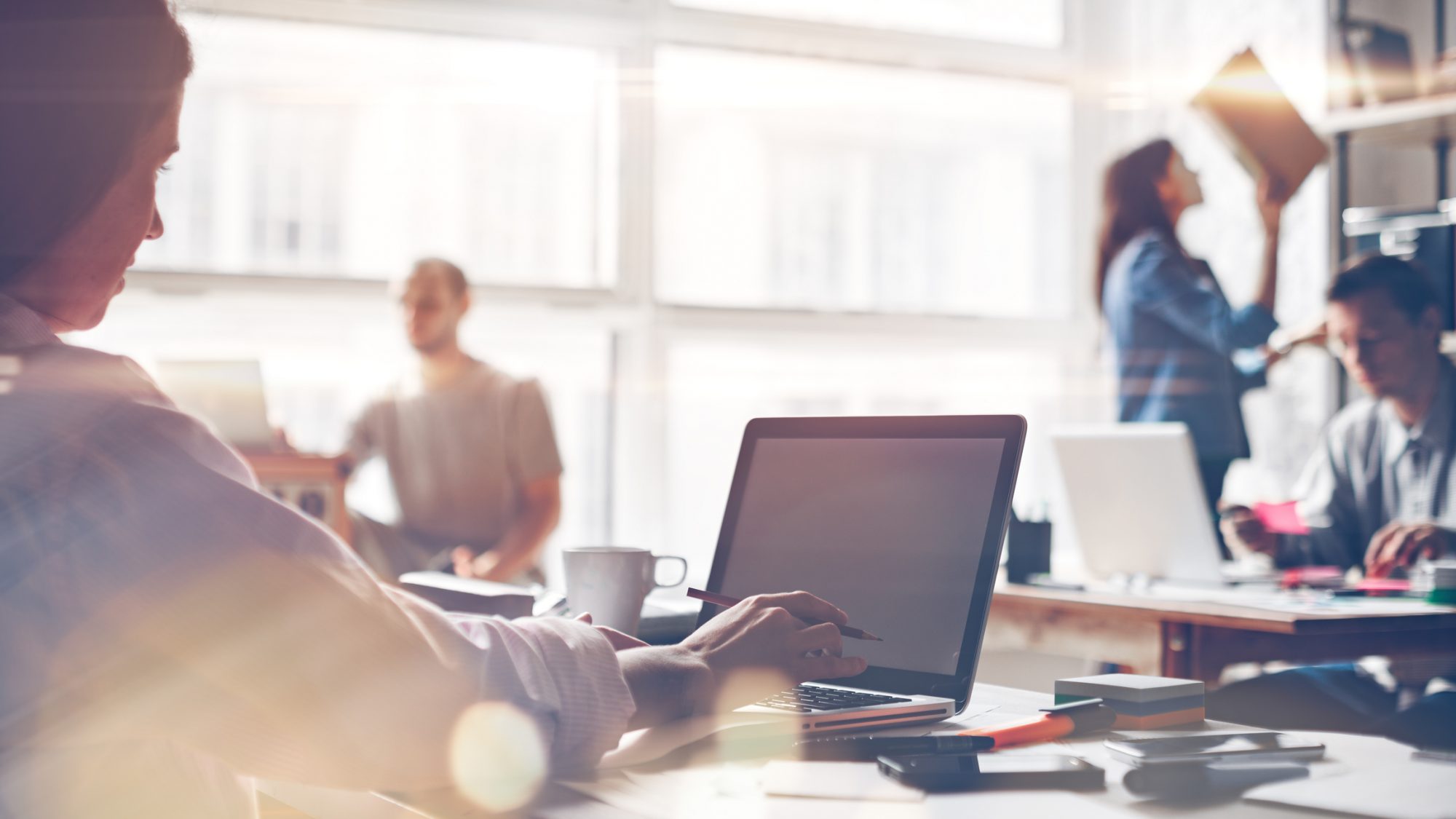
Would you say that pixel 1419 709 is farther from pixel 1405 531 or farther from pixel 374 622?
Result: pixel 374 622

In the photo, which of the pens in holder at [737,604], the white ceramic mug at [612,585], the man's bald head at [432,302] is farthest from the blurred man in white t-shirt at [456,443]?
the pens in holder at [737,604]

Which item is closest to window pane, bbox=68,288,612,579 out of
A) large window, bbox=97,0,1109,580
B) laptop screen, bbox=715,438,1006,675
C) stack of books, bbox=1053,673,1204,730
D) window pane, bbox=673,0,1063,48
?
large window, bbox=97,0,1109,580

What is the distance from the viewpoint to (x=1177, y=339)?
317 cm

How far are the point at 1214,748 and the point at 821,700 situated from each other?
11.8 inches

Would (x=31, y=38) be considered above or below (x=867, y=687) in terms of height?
above

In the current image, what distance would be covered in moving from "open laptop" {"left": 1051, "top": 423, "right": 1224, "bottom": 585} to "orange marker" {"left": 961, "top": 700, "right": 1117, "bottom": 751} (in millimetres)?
1164

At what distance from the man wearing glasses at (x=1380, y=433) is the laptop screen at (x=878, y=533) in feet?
5.13

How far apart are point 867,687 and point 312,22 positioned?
131 inches

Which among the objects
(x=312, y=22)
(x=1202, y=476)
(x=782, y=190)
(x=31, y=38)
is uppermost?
(x=312, y=22)

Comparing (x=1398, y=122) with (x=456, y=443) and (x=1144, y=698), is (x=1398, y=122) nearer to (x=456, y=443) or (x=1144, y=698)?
(x=456, y=443)

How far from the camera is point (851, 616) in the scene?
1133 millimetres

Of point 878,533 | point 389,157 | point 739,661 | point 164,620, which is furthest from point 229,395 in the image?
point 164,620

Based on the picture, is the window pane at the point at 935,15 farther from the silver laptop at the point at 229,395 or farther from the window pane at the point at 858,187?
the silver laptop at the point at 229,395

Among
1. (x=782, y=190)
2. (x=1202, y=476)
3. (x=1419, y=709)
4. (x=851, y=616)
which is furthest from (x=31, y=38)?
(x=782, y=190)
